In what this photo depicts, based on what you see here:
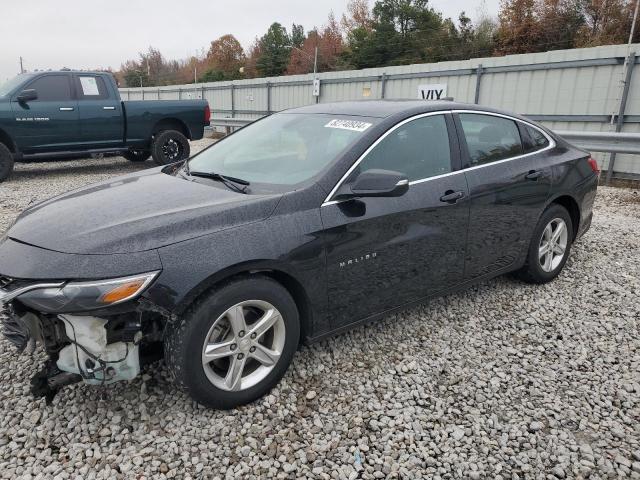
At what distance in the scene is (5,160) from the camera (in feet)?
28.3

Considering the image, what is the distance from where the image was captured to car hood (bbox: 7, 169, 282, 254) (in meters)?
2.30

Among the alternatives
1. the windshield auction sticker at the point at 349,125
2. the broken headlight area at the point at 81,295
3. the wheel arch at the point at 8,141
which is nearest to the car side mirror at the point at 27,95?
the wheel arch at the point at 8,141

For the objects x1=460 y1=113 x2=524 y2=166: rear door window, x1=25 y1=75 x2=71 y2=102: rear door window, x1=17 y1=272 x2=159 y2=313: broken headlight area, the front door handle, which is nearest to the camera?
x1=17 y1=272 x2=159 y2=313: broken headlight area

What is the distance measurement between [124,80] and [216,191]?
2591 inches

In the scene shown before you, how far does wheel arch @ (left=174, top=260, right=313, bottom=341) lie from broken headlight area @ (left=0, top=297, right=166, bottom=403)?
0.65ft

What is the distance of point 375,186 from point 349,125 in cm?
68

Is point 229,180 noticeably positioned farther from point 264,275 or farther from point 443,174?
point 443,174

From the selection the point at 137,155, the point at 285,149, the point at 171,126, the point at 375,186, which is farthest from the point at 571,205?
the point at 137,155

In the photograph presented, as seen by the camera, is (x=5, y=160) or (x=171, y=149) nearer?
(x=5, y=160)

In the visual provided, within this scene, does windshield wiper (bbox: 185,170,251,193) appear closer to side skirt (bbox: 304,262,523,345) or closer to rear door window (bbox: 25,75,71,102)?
side skirt (bbox: 304,262,523,345)

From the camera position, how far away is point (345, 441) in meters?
2.41

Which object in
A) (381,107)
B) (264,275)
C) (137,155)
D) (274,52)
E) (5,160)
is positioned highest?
→ (274,52)

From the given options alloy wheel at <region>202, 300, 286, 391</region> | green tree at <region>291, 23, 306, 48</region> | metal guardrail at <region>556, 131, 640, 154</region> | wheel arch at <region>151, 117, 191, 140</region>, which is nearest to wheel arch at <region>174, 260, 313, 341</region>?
alloy wheel at <region>202, 300, 286, 391</region>

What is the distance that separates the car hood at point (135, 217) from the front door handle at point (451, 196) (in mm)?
1197
